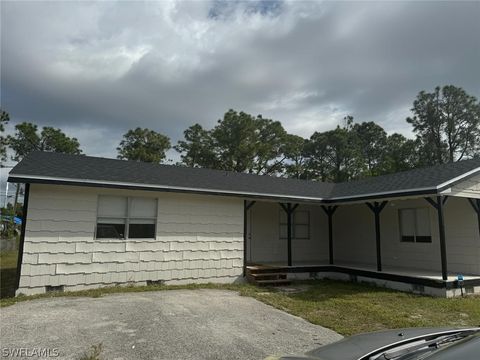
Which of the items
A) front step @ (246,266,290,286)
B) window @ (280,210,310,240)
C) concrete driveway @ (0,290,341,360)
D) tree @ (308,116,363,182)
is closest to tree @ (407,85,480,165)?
tree @ (308,116,363,182)

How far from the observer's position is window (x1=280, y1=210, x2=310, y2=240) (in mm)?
14016

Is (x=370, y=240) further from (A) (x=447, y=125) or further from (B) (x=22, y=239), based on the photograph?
(A) (x=447, y=125)

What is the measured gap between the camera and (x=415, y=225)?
12.0 meters

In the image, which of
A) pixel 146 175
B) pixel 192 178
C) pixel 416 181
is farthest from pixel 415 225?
pixel 146 175

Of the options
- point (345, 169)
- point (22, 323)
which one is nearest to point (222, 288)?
point (22, 323)

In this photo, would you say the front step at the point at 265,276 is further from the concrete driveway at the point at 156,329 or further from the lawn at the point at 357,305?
the concrete driveway at the point at 156,329

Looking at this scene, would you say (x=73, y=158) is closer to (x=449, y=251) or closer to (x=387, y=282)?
(x=387, y=282)

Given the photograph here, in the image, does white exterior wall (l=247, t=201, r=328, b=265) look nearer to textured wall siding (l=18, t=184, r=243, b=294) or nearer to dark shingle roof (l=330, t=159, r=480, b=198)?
dark shingle roof (l=330, t=159, r=480, b=198)

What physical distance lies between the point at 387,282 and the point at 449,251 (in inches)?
96.3

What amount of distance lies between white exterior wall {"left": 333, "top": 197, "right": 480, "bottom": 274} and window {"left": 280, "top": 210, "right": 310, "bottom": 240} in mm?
1412

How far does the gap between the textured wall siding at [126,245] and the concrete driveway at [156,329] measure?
1088 mm

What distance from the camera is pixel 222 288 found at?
992cm

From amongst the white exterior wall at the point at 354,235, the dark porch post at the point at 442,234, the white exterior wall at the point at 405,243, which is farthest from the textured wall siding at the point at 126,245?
the dark porch post at the point at 442,234

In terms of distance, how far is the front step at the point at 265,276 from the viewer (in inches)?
419
